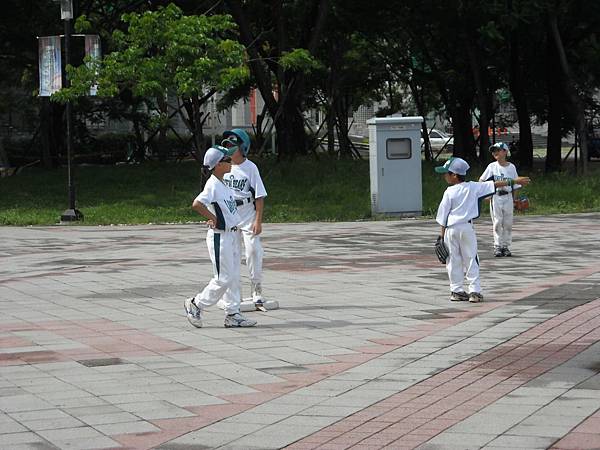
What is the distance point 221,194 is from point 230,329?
47.9 inches

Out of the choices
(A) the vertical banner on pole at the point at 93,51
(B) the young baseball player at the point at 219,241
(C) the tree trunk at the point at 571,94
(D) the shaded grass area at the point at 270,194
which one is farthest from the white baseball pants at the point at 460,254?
(C) the tree trunk at the point at 571,94

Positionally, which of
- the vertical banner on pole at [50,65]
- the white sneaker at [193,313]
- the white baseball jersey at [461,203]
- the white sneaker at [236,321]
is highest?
the vertical banner on pole at [50,65]

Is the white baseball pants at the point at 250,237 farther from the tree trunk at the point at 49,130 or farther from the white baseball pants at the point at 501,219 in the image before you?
the tree trunk at the point at 49,130

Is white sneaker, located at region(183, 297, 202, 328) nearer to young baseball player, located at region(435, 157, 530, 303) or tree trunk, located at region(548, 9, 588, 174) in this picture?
young baseball player, located at region(435, 157, 530, 303)

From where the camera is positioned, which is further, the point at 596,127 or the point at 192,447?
the point at 596,127

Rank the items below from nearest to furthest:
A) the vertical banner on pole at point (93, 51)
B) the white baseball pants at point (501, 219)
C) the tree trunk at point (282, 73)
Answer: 1. the white baseball pants at point (501, 219)
2. the vertical banner on pole at point (93, 51)
3. the tree trunk at point (282, 73)

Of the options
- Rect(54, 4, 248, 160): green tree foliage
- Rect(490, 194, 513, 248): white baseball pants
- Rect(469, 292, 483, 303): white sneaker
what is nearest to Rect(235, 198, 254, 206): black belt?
Rect(469, 292, 483, 303): white sneaker

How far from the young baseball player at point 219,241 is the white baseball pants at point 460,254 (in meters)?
2.64

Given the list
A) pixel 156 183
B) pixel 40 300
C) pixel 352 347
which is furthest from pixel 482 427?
pixel 156 183

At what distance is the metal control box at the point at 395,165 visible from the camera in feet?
78.1

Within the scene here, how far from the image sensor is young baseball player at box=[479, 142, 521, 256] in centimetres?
1620

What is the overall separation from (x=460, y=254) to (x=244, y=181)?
7.98 ft

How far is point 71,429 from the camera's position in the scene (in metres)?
6.91

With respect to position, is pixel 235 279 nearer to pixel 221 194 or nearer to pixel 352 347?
pixel 221 194
